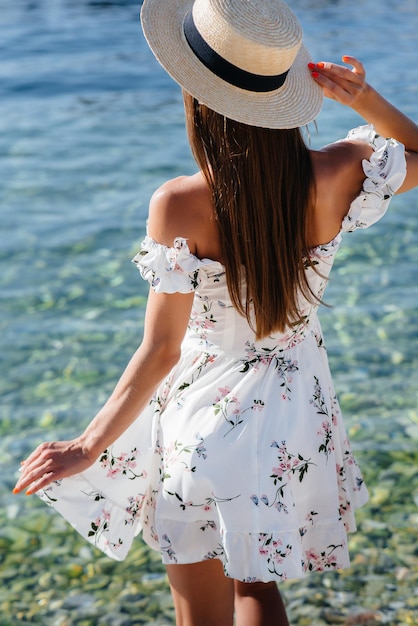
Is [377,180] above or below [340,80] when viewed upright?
below

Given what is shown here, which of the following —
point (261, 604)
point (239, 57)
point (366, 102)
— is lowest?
point (261, 604)

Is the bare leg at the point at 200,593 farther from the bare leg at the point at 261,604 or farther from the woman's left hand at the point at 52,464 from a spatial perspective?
the woman's left hand at the point at 52,464

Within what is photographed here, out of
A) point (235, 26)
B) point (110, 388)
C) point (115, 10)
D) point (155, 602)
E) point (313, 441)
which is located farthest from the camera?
point (115, 10)

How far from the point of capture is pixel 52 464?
230 centimetres

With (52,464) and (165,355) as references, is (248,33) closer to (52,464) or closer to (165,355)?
(165,355)

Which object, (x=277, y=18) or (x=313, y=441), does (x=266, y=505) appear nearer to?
(x=313, y=441)

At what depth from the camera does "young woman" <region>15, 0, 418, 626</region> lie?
6.75ft

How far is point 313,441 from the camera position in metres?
2.41

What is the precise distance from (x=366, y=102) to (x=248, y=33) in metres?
0.49

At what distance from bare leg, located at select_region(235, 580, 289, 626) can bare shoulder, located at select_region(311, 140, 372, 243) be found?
1.01 m

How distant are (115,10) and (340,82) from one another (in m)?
11.2

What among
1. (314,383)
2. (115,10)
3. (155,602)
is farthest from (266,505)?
(115,10)

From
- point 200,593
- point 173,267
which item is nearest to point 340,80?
point 173,267

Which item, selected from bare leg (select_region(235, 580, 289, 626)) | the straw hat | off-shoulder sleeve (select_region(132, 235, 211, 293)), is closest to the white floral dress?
off-shoulder sleeve (select_region(132, 235, 211, 293))
